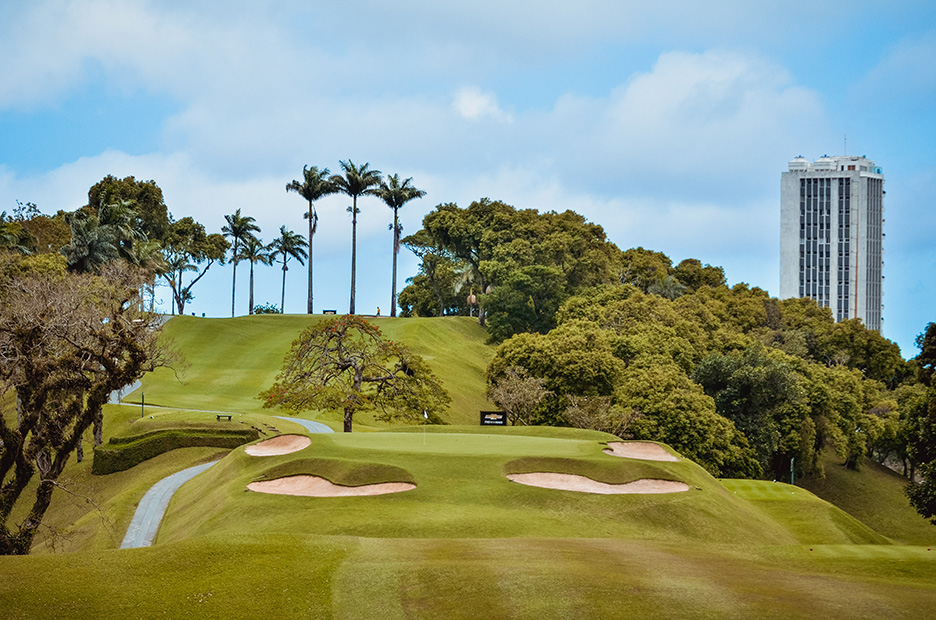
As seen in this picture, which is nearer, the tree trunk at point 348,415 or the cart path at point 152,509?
the cart path at point 152,509

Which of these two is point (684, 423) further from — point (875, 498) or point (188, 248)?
point (188, 248)

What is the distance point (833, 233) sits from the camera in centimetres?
18338

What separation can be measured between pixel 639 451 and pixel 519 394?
57.3 feet

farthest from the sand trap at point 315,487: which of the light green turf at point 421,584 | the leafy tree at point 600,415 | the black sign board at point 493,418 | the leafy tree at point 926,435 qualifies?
the leafy tree at point 600,415

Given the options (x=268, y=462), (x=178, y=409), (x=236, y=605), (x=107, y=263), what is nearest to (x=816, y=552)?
(x=236, y=605)

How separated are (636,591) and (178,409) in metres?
44.8

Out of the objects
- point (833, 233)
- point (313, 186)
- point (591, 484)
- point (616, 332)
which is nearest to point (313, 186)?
point (313, 186)

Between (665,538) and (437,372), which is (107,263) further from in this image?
(665,538)

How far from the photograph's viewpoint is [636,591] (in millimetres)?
14477

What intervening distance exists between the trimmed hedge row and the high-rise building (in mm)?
166067

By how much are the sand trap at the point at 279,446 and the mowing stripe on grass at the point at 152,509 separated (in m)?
3.55

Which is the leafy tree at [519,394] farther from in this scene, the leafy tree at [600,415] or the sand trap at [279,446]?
the sand trap at [279,446]

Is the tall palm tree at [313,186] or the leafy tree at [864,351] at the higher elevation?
the tall palm tree at [313,186]

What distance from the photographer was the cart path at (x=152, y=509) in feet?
84.5
